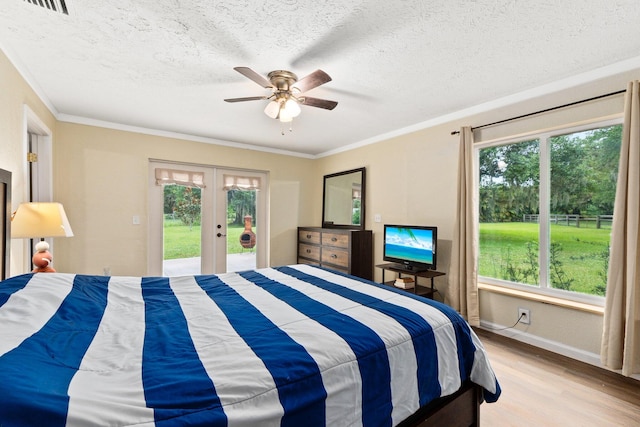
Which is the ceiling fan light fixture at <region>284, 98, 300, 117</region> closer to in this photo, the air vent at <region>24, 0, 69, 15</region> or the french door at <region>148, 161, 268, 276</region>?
the air vent at <region>24, 0, 69, 15</region>

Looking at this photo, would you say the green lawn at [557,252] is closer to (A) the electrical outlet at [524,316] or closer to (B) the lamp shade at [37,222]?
(A) the electrical outlet at [524,316]

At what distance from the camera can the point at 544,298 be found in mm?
2639

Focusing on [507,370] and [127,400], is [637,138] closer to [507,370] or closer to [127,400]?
[507,370]

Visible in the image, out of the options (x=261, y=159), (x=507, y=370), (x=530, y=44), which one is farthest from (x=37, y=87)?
(x=507, y=370)

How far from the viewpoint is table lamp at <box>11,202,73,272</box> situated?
2.07m

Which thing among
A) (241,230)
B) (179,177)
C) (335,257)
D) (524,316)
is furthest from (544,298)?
(179,177)

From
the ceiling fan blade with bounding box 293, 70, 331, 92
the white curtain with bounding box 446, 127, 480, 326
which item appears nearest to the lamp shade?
the ceiling fan blade with bounding box 293, 70, 331, 92

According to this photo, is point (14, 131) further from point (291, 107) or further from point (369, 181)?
point (369, 181)

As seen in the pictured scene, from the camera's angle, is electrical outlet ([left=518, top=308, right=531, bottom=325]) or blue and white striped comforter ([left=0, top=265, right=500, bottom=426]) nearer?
blue and white striped comforter ([left=0, top=265, right=500, bottom=426])

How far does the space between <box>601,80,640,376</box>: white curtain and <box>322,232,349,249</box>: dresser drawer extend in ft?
8.55

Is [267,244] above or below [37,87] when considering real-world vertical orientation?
below

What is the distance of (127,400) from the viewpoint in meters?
0.73

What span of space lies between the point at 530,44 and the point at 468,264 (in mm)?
1979

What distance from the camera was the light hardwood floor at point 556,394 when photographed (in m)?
1.77
